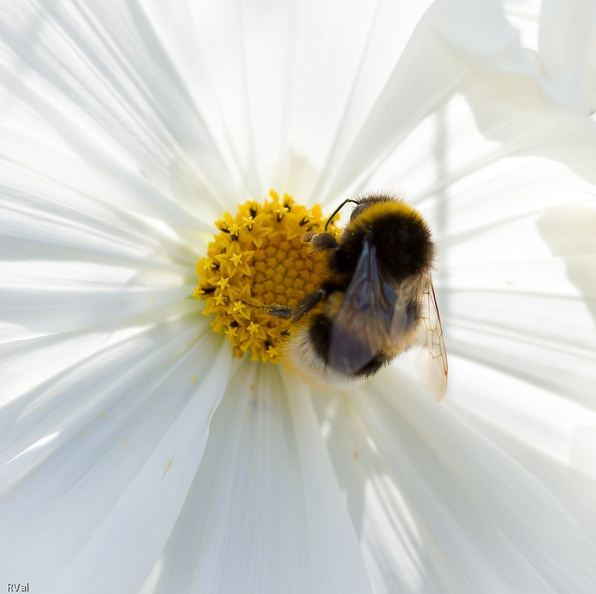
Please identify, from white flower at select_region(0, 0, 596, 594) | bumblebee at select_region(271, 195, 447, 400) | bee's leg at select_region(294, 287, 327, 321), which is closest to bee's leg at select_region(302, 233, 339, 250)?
bumblebee at select_region(271, 195, 447, 400)

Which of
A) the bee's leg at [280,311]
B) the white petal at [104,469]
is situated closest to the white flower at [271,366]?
the white petal at [104,469]

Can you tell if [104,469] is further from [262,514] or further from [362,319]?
[362,319]

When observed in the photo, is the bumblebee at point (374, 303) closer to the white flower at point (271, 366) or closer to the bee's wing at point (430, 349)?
the bee's wing at point (430, 349)

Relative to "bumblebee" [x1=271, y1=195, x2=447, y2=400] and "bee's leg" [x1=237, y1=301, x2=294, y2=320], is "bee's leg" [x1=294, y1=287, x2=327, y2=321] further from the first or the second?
"bee's leg" [x1=237, y1=301, x2=294, y2=320]

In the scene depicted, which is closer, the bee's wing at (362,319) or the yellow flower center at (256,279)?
the bee's wing at (362,319)

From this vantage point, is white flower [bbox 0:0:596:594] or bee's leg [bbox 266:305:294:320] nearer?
white flower [bbox 0:0:596:594]

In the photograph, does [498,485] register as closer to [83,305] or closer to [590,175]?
[590,175]

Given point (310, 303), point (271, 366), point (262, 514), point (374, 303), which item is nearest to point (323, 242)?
point (310, 303)

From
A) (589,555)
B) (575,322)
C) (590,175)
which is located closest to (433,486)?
(589,555)
